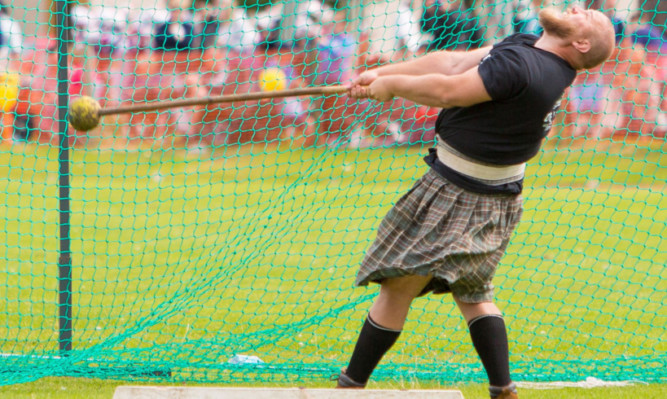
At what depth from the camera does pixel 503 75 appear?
3199 mm

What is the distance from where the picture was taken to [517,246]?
7520 mm

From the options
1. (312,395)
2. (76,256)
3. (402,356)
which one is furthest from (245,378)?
(76,256)

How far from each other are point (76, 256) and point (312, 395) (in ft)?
14.9

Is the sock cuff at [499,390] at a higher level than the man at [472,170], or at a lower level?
lower

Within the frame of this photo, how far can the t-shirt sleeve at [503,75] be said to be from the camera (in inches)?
126

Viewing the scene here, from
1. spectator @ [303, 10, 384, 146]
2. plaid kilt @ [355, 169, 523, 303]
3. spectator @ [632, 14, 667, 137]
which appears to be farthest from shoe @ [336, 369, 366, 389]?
spectator @ [632, 14, 667, 137]

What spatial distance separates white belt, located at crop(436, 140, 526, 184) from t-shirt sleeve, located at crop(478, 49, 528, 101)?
0.30 m

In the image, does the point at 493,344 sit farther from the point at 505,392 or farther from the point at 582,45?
the point at 582,45

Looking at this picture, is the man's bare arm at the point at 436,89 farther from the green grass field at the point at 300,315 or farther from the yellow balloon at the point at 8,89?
the yellow balloon at the point at 8,89

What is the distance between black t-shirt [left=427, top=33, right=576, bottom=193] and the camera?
3223 mm

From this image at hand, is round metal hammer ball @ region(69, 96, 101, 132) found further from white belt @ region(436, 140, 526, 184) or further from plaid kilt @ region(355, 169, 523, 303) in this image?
white belt @ region(436, 140, 526, 184)

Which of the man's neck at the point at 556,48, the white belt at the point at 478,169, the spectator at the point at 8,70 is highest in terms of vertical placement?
the man's neck at the point at 556,48

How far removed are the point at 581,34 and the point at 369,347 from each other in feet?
4.42

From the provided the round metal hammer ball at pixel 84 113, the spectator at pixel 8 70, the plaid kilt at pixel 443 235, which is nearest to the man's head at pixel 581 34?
the plaid kilt at pixel 443 235
